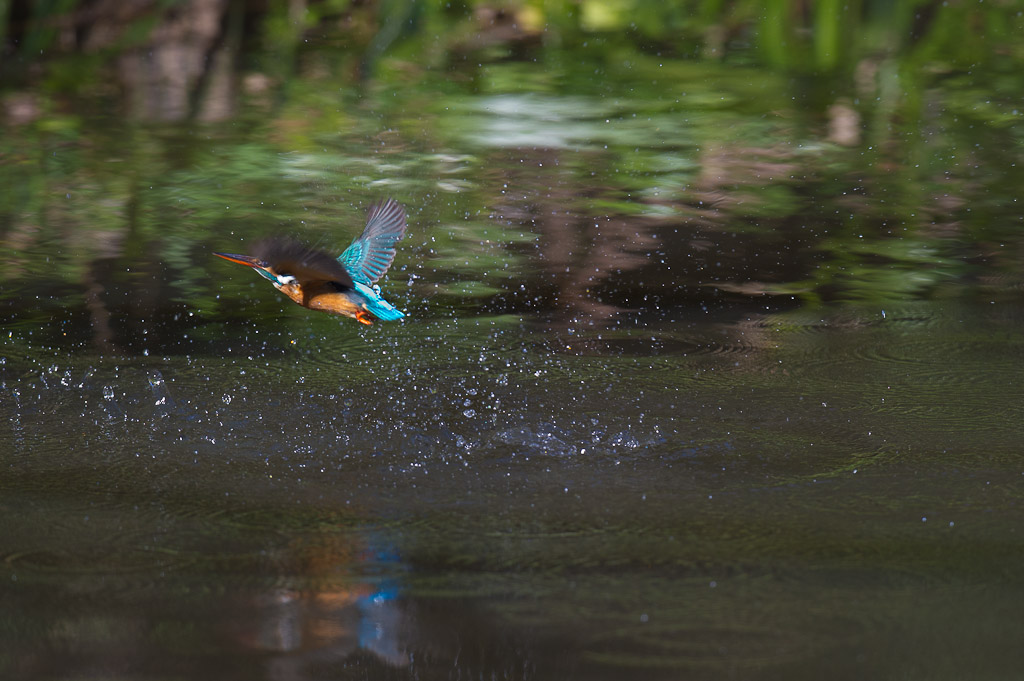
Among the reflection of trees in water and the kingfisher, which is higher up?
the kingfisher

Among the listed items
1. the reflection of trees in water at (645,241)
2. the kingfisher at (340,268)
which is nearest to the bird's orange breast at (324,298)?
the kingfisher at (340,268)

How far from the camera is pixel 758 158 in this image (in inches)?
211

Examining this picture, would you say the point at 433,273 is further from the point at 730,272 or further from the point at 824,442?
the point at 824,442

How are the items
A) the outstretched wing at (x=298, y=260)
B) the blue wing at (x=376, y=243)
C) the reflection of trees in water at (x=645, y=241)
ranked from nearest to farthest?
the outstretched wing at (x=298, y=260)
the blue wing at (x=376, y=243)
the reflection of trees in water at (x=645, y=241)

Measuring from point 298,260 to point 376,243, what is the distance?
0.43 m

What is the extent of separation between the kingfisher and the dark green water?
0.32 metres

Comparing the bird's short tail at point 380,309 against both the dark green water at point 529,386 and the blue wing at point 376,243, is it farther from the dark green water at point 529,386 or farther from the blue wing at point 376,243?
the dark green water at point 529,386

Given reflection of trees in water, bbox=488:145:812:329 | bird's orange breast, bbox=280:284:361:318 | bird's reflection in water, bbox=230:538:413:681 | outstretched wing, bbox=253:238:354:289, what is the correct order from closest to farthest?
bird's reflection in water, bbox=230:538:413:681 < outstretched wing, bbox=253:238:354:289 < bird's orange breast, bbox=280:284:361:318 < reflection of trees in water, bbox=488:145:812:329

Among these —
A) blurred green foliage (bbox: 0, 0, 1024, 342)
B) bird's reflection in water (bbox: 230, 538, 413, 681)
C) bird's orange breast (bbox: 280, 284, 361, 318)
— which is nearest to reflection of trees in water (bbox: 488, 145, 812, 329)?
blurred green foliage (bbox: 0, 0, 1024, 342)

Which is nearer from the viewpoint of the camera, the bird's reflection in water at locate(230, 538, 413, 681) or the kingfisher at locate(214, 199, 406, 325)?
the bird's reflection in water at locate(230, 538, 413, 681)

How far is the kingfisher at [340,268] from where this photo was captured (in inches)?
101

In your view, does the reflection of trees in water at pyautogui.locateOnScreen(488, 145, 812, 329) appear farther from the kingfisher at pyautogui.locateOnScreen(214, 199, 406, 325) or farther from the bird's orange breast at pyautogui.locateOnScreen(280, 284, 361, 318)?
the bird's orange breast at pyautogui.locateOnScreen(280, 284, 361, 318)

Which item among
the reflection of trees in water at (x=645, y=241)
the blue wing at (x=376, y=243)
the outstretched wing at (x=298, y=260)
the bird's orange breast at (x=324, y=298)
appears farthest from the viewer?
the reflection of trees in water at (x=645, y=241)

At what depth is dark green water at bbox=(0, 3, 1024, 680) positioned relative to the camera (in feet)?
6.64
